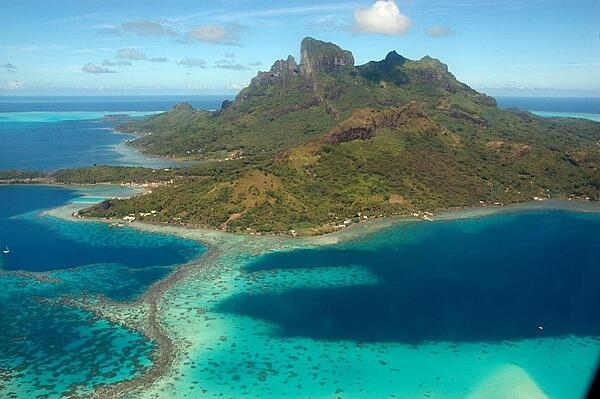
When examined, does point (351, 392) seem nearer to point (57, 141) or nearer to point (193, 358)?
point (193, 358)

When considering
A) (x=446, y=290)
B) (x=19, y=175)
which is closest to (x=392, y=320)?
(x=446, y=290)

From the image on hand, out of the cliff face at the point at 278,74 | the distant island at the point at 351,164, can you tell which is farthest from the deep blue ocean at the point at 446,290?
the cliff face at the point at 278,74

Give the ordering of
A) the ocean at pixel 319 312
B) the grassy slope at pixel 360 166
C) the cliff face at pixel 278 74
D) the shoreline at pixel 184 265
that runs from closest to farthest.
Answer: the ocean at pixel 319 312 < the shoreline at pixel 184 265 < the grassy slope at pixel 360 166 < the cliff face at pixel 278 74

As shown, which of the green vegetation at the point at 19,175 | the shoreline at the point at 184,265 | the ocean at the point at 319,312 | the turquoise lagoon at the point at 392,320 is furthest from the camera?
the green vegetation at the point at 19,175

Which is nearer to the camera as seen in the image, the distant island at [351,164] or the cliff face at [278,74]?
the distant island at [351,164]

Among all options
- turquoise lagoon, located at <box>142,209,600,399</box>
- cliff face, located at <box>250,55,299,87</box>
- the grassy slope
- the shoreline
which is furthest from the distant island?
cliff face, located at <box>250,55,299,87</box>

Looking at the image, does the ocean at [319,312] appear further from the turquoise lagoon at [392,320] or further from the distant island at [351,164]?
the distant island at [351,164]

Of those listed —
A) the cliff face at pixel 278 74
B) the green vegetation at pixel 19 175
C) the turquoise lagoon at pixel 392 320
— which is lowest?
the turquoise lagoon at pixel 392 320

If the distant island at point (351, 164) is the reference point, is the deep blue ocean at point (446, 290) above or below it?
below
